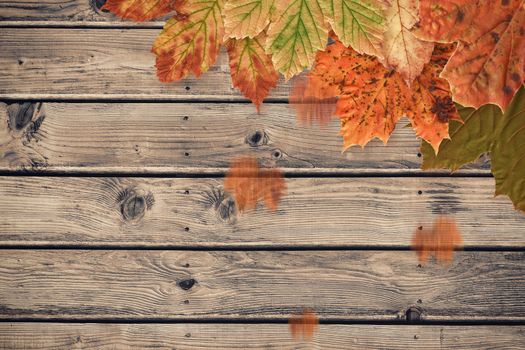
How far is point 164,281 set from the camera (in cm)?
118

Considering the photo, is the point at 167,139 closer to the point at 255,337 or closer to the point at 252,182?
the point at 252,182

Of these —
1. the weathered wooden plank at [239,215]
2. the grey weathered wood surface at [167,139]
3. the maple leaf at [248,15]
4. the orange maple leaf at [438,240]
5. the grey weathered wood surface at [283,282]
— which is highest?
the grey weathered wood surface at [167,139]

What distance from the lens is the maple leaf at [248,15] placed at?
78cm

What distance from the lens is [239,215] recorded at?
1.17 metres

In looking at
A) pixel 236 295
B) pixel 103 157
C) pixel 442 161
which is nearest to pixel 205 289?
pixel 236 295

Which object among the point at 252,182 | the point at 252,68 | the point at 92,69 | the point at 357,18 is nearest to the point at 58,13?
the point at 92,69

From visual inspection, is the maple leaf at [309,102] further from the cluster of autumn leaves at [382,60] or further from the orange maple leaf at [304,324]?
the orange maple leaf at [304,324]

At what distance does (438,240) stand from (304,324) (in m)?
0.39

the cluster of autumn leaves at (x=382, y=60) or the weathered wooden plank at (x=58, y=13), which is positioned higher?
the weathered wooden plank at (x=58, y=13)

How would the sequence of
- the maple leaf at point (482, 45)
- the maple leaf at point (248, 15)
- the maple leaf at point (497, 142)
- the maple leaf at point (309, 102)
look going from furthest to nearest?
the maple leaf at point (309, 102)
the maple leaf at point (497, 142)
the maple leaf at point (248, 15)
the maple leaf at point (482, 45)

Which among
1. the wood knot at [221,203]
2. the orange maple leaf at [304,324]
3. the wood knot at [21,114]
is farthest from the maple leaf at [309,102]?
the wood knot at [21,114]

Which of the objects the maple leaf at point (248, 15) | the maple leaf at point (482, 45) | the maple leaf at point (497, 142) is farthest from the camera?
the maple leaf at point (497, 142)

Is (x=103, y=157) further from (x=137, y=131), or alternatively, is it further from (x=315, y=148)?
(x=315, y=148)

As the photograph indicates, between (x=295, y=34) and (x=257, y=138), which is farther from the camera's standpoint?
(x=257, y=138)
